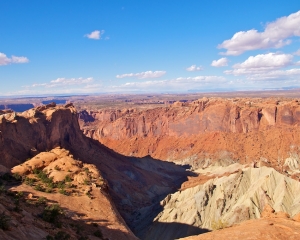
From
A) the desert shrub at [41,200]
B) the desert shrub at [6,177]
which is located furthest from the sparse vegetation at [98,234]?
the desert shrub at [6,177]

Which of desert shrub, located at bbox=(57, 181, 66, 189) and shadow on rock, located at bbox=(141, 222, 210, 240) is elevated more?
desert shrub, located at bbox=(57, 181, 66, 189)

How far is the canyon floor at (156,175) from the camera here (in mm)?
21536

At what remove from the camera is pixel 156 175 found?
75438 mm

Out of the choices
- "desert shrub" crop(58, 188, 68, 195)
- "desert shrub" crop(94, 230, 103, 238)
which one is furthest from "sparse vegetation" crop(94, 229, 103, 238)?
"desert shrub" crop(58, 188, 68, 195)

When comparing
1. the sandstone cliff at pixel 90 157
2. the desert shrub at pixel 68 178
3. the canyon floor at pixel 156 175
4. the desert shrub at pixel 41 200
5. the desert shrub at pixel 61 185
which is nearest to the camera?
the canyon floor at pixel 156 175

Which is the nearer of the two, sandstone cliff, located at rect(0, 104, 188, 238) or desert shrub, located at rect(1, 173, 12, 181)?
desert shrub, located at rect(1, 173, 12, 181)

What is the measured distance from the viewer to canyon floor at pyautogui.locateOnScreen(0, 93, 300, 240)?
70.7 ft

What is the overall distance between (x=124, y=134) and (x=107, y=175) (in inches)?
2323

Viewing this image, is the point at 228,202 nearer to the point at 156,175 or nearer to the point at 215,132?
the point at 156,175

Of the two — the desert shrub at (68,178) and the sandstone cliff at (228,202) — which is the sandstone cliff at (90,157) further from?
the desert shrub at (68,178)

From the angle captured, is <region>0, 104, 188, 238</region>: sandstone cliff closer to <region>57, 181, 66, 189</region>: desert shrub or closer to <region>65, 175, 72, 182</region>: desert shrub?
<region>65, 175, 72, 182</region>: desert shrub

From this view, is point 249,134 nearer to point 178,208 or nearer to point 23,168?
point 178,208

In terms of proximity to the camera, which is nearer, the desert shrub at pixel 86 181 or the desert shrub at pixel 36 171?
the desert shrub at pixel 86 181

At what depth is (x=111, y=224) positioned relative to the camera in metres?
26.8
